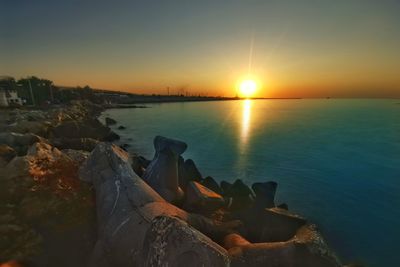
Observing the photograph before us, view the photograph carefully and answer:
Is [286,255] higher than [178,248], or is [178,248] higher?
[178,248]

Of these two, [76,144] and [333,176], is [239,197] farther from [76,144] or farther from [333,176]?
[333,176]

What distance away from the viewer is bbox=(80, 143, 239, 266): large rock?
4.36m

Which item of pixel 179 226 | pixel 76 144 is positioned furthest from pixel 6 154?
pixel 179 226

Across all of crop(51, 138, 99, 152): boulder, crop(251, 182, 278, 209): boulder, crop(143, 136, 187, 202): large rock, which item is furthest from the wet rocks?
crop(51, 138, 99, 152): boulder

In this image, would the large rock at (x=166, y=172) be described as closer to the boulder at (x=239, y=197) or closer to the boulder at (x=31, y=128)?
the boulder at (x=239, y=197)

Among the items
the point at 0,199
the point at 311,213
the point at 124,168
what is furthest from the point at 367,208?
the point at 0,199

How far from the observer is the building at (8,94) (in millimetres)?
46044

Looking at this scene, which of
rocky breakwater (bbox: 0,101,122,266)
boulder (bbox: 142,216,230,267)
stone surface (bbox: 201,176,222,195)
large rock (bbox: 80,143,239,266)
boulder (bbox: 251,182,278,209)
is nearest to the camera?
boulder (bbox: 142,216,230,267)

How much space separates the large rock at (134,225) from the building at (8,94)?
51466 mm

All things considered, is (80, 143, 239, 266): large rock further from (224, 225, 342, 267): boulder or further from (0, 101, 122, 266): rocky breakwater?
(224, 225, 342, 267): boulder

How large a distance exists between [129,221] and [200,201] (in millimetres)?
3544

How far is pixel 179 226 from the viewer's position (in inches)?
177

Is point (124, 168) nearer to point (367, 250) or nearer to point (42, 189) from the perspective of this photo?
point (42, 189)

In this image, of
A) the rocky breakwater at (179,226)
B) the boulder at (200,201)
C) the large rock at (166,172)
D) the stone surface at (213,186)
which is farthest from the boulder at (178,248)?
the stone surface at (213,186)
